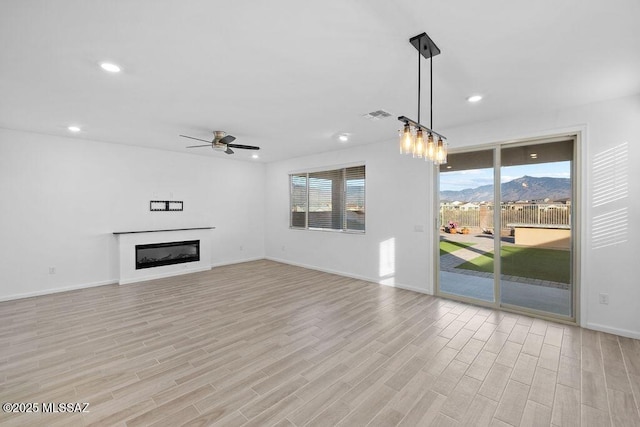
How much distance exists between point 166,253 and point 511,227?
258 inches

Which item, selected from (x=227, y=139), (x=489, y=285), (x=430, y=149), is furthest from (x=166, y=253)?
(x=489, y=285)

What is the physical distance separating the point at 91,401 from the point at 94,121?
12.4 feet

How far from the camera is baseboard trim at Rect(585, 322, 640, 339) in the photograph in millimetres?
3119

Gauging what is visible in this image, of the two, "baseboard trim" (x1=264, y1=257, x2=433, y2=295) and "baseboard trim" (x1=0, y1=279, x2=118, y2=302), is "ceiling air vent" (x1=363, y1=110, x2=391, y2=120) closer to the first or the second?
"baseboard trim" (x1=264, y1=257, x2=433, y2=295)

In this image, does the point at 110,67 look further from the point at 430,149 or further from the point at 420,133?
the point at 430,149

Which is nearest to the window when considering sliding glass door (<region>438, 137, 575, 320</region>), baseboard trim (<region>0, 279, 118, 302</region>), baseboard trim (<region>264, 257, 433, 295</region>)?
baseboard trim (<region>264, 257, 433, 295</region>)

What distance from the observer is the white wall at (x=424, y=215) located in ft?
10.4

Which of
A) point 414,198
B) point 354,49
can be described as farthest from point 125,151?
point 414,198

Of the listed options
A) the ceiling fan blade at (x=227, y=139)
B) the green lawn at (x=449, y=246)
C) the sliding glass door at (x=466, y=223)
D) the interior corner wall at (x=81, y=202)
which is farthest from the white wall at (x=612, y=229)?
the interior corner wall at (x=81, y=202)

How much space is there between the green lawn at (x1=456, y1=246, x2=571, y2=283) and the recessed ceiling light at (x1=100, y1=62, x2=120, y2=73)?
16.9 ft

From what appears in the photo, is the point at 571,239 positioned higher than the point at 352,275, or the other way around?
the point at 571,239

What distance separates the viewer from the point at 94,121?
4070 mm

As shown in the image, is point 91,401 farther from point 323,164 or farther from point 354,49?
point 323,164

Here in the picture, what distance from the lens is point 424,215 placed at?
15.6ft
